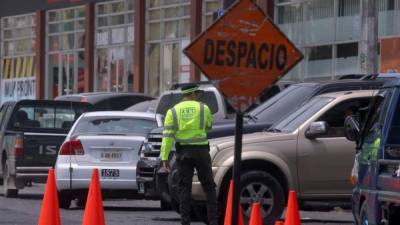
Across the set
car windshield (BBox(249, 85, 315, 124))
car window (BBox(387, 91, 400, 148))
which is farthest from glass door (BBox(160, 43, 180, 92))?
car window (BBox(387, 91, 400, 148))

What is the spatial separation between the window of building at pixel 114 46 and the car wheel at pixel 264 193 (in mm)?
22439

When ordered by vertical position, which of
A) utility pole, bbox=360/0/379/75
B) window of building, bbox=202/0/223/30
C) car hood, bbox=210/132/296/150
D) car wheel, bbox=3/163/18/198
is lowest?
car wheel, bbox=3/163/18/198

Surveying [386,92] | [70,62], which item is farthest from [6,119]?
[70,62]

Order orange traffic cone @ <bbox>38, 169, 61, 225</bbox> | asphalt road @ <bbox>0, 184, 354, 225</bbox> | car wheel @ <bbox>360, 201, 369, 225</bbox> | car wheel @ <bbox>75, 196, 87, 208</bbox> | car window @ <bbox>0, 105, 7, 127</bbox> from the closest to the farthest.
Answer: car wheel @ <bbox>360, 201, 369, 225</bbox> < orange traffic cone @ <bbox>38, 169, 61, 225</bbox> < asphalt road @ <bbox>0, 184, 354, 225</bbox> < car wheel @ <bbox>75, 196, 87, 208</bbox> < car window @ <bbox>0, 105, 7, 127</bbox>

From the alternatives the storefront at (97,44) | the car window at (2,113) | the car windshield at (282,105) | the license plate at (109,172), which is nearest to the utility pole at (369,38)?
the car windshield at (282,105)

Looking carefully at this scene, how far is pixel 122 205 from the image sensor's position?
19.3 meters

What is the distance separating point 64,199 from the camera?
1745 cm

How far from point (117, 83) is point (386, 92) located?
88.1 ft

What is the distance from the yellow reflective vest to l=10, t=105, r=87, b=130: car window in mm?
8123

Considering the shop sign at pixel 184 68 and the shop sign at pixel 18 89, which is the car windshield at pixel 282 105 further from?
the shop sign at pixel 18 89

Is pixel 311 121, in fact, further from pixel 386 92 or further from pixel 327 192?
pixel 386 92

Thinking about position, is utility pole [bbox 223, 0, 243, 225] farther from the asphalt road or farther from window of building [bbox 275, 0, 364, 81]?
window of building [bbox 275, 0, 364, 81]

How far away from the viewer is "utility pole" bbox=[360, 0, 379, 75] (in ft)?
68.1

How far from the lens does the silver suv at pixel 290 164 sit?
539 inches
